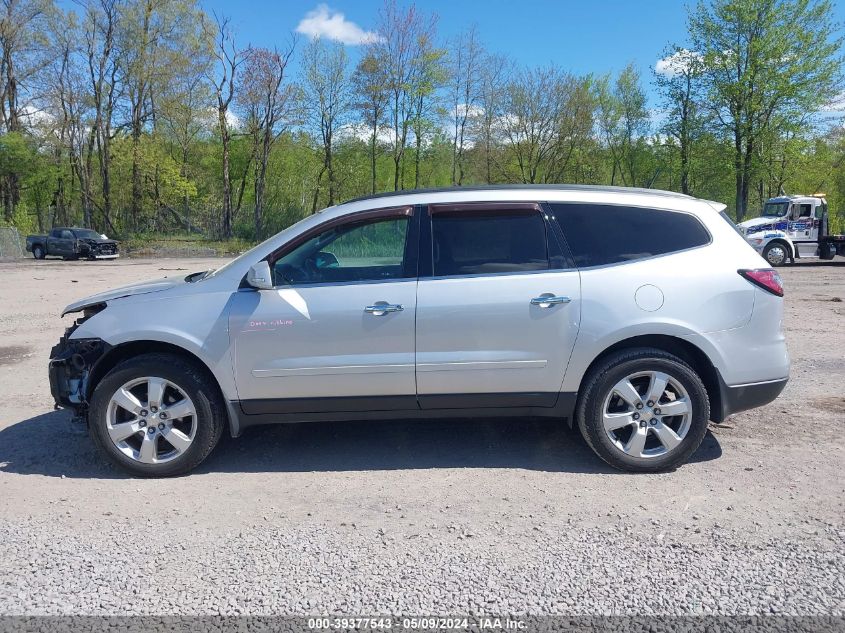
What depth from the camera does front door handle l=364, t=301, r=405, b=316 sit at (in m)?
4.14

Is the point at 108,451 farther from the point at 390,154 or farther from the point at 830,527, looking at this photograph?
the point at 390,154

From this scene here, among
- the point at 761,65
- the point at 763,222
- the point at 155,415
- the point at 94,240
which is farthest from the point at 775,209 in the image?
the point at 94,240

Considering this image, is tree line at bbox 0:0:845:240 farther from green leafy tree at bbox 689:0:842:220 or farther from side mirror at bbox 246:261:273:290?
side mirror at bbox 246:261:273:290

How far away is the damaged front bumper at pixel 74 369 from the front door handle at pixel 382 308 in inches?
71.6

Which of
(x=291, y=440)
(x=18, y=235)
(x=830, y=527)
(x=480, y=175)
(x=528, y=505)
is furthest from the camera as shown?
(x=480, y=175)

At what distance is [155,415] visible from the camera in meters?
4.26

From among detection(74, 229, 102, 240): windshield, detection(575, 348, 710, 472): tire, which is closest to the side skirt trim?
detection(575, 348, 710, 472): tire

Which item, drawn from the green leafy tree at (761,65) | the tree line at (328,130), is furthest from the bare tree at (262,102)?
the green leafy tree at (761,65)

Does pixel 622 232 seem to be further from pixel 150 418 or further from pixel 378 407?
pixel 150 418

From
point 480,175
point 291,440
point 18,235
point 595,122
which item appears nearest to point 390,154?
point 480,175

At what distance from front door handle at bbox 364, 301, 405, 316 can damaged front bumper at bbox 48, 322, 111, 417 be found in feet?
5.97

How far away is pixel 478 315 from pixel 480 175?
42427 millimetres

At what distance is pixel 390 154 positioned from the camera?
150 ft

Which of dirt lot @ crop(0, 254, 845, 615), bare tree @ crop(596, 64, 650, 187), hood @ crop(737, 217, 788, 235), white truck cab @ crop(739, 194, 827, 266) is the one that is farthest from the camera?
bare tree @ crop(596, 64, 650, 187)
